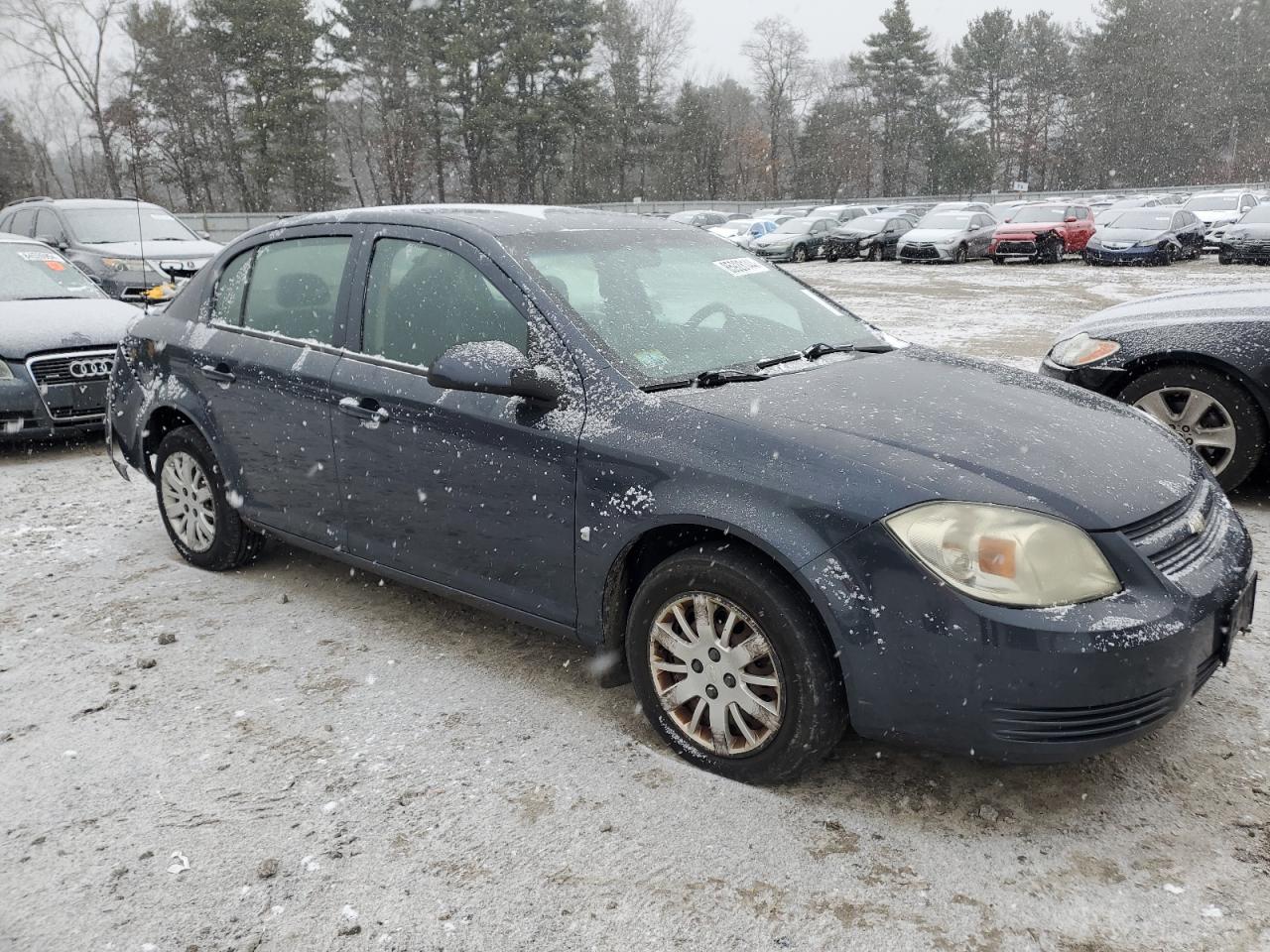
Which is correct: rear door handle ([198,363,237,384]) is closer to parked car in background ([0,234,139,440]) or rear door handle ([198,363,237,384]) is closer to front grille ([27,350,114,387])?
parked car in background ([0,234,139,440])

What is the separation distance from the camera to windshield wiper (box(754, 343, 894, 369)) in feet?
11.3

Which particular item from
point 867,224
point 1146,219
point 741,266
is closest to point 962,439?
point 741,266

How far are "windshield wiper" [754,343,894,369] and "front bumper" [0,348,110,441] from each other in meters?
5.87

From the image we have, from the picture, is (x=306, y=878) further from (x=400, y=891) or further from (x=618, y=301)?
(x=618, y=301)

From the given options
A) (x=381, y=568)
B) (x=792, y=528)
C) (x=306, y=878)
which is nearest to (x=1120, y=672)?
(x=792, y=528)

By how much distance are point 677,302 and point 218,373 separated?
209 cm

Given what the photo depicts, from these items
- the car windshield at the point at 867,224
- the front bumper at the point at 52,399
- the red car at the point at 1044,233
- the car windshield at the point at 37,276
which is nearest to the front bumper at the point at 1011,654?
the front bumper at the point at 52,399

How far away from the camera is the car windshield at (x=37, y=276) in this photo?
26.8ft

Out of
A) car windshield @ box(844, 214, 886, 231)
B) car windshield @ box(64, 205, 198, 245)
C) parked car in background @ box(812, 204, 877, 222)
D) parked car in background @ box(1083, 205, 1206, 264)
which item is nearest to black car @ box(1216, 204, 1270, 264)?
parked car in background @ box(1083, 205, 1206, 264)

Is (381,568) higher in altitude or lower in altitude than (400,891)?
higher

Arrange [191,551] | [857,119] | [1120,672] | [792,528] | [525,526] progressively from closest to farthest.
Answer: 1. [1120,672]
2. [792,528]
3. [525,526]
4. [191,551]
5. [857,119]

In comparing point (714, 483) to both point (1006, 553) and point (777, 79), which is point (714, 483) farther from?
point (777, 79)

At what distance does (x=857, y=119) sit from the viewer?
65250 mm

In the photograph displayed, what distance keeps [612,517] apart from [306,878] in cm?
127
